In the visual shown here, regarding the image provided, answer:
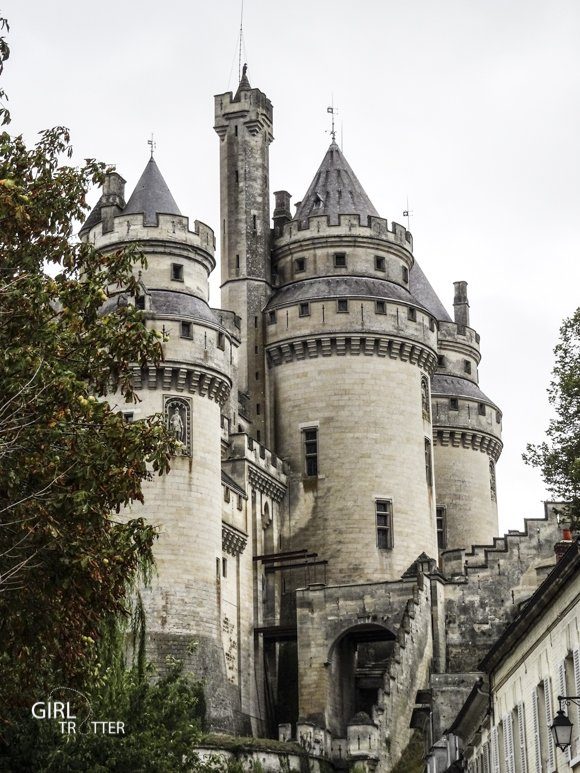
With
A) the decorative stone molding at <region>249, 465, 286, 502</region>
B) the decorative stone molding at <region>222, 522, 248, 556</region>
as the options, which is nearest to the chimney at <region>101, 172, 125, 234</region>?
the decorative stone molding at <region>249, 465, 286, 502</region>

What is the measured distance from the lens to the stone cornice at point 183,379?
51.9 m

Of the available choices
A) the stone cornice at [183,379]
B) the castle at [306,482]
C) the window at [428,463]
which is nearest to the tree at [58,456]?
the castle at [306,482]

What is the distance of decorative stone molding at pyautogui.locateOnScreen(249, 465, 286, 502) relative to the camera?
Answer: 189 feet

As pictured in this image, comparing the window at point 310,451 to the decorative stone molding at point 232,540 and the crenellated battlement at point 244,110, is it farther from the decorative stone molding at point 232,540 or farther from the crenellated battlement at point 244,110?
the crenellated battlement at point 244,110

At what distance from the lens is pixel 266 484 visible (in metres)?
58.8

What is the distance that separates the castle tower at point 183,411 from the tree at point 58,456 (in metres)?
25.3

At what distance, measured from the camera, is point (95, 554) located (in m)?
21.0

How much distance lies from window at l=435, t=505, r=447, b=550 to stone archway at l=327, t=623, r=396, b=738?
10853mm

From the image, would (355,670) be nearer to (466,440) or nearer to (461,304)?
(466,440)

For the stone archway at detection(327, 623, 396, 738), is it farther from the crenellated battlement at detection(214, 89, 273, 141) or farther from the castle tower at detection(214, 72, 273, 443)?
the crenellated battlement at detection(214, 89, 273, 141)

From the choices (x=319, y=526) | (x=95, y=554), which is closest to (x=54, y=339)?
(x=95, y=554)

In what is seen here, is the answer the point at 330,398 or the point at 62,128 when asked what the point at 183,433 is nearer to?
the point at 330,398

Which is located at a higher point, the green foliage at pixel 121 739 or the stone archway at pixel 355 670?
the stone archway at pixel 355 670

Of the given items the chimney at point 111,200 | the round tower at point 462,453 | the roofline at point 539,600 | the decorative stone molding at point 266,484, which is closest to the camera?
the roofline at point 539,600
